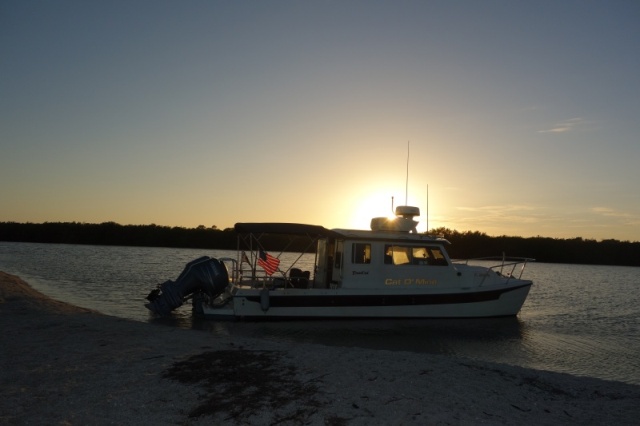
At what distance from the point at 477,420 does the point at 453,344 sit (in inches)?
294

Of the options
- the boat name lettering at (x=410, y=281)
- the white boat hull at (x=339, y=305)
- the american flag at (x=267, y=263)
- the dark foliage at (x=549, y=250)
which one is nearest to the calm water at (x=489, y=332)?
the white boat hull at (x=339, y=305)

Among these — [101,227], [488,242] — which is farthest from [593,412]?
[101,227]

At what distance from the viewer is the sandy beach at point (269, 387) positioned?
6148 millimetres

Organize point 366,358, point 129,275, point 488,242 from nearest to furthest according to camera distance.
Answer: point 366,358
point 129,275
point 488,242

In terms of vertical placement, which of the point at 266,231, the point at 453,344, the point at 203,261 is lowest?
the point at 453,344

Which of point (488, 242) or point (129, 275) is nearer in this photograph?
point (129, 275)

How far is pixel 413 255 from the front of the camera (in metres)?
16.5

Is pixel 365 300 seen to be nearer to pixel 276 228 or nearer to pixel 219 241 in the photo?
pixel 276 228

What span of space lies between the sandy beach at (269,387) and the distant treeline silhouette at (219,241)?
49.7 meters

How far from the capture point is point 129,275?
1177 inches

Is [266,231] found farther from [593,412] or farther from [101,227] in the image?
[101,227]

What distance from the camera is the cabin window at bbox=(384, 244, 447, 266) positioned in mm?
16188

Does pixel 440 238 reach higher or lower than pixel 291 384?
higher

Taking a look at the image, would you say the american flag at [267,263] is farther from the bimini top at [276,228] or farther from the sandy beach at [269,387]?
the sandy beach at [269,387]
